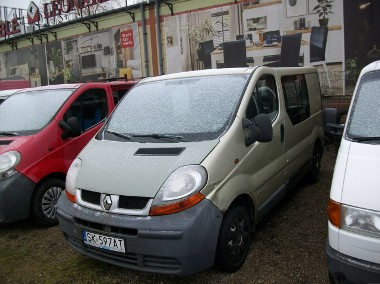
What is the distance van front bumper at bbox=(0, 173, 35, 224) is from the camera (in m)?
4.12

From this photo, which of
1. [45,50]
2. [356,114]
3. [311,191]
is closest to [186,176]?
[356,114]

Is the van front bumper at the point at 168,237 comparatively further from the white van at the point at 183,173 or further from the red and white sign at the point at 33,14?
the red and white sign at the point at 33,14

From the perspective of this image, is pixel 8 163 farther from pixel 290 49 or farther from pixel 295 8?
pixel 295 8

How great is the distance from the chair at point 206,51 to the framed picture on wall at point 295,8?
2.43 meters

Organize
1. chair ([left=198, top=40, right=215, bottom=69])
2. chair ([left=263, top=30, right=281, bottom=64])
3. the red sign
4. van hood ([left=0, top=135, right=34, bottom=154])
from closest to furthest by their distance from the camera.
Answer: van hood ([left=0, top=135, right=34, bottom=154]) < chair ([left=263, top=30, right=281, bottom=64]) < chair ([left=198, top=40, right=215, bottom=69]) < the red sign

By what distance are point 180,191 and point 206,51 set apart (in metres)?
8.94

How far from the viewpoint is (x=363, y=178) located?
233cm

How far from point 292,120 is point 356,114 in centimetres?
155

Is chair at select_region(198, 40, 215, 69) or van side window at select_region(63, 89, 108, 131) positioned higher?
chair at select_region(198, 40, 215, 69)

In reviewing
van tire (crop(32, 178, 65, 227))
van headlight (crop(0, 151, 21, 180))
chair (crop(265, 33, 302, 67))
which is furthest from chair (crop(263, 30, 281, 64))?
van headlight (crop(0, 151, 21, 180))

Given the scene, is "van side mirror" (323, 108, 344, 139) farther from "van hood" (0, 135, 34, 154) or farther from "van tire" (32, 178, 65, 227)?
"van hood" (0, 135, 34, 154)

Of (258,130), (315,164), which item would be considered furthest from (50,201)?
(315,164)

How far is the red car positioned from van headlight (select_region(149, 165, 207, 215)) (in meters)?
2.23

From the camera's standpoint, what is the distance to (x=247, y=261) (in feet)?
11.2
